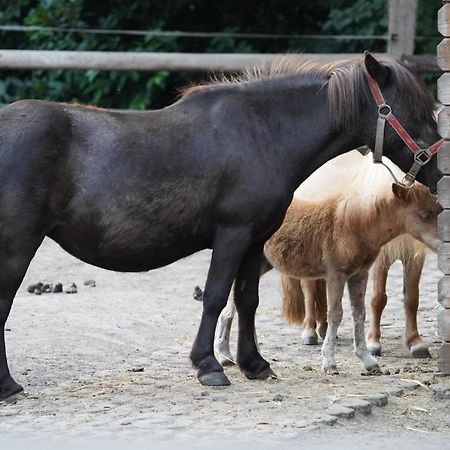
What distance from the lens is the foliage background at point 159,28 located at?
14.6m

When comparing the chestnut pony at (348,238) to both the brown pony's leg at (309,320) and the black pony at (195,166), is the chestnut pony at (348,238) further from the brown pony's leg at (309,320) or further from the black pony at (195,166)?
the brown pony's leg at (309,320)

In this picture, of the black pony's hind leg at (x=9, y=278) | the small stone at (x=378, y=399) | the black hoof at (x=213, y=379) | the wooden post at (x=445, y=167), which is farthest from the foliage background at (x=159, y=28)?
the small stone at (x=378, y=399)

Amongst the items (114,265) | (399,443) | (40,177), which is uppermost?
(40,177)

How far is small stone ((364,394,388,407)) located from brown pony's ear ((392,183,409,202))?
137 centimetres

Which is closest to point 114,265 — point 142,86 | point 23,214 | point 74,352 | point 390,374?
point 23,214

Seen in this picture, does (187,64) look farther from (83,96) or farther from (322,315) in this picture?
(322,315)

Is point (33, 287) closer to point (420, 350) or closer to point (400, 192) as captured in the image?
point (420, 350)

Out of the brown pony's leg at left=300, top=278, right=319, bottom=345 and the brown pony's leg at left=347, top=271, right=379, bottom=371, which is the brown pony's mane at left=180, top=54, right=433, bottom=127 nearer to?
the brown pony's leg at left=347, top=271, right=379, bottom=371

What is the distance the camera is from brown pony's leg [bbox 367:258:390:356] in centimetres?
802

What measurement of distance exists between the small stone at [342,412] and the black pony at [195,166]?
2.85ft

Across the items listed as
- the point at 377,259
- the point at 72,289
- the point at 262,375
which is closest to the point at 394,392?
the point at 262,375

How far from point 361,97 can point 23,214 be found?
6.48 ft

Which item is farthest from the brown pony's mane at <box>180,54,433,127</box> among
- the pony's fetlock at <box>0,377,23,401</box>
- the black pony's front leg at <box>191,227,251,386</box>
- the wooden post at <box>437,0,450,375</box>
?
the pony's fetlock at <box>0,377,23,401</box>

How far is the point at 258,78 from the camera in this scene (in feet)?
23.1
